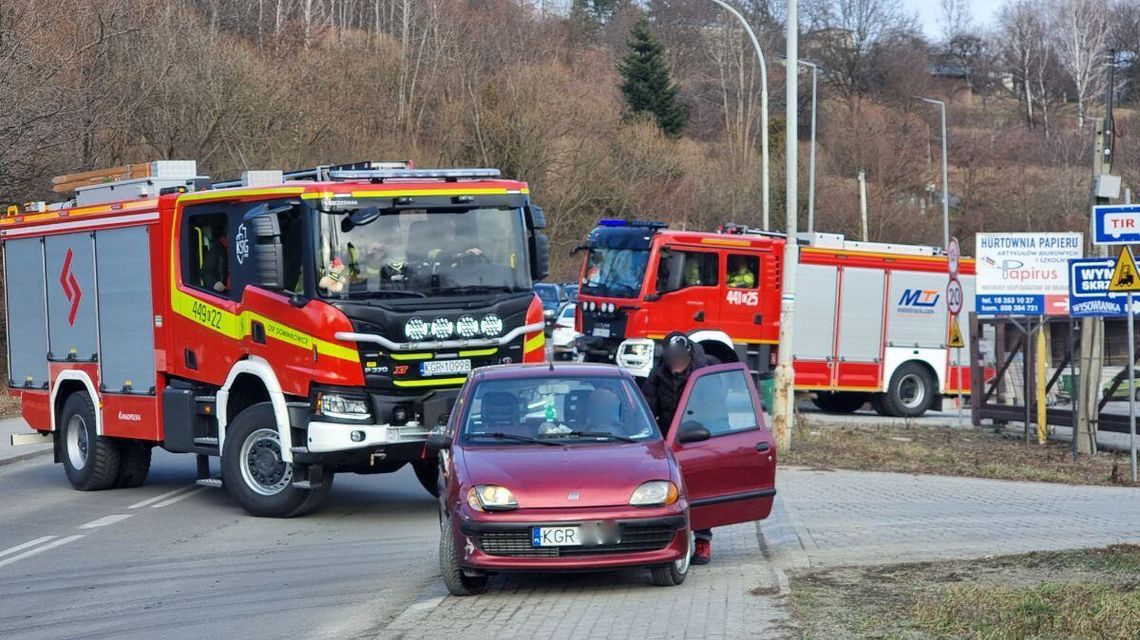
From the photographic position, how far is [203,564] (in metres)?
11.2

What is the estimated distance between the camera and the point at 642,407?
1022 cm

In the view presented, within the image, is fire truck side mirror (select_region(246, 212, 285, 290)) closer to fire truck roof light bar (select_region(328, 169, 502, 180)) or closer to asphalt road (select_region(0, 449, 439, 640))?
fire truck roof light bar (select_region(328, 169, 502, 180))

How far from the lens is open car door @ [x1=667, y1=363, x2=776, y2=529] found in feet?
33.2

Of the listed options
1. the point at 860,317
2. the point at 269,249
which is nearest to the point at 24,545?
the point at 269,249

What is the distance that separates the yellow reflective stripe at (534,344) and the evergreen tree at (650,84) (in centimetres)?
5972

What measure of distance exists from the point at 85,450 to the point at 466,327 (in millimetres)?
5574

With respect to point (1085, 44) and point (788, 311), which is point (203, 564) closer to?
point (788, 311)

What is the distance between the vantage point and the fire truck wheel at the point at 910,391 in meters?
27.2

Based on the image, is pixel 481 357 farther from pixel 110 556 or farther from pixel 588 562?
pixel 588 562

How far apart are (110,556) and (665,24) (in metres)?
79.3

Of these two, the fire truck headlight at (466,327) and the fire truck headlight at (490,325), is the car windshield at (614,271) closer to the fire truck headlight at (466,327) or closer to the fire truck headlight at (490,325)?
the fire truck headlight at (490,325)

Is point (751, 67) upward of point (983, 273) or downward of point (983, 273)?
upward

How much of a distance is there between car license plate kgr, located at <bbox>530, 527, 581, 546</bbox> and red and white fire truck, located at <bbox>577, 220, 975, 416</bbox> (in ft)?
45.6

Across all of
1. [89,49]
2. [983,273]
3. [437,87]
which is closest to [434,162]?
[437,87]
